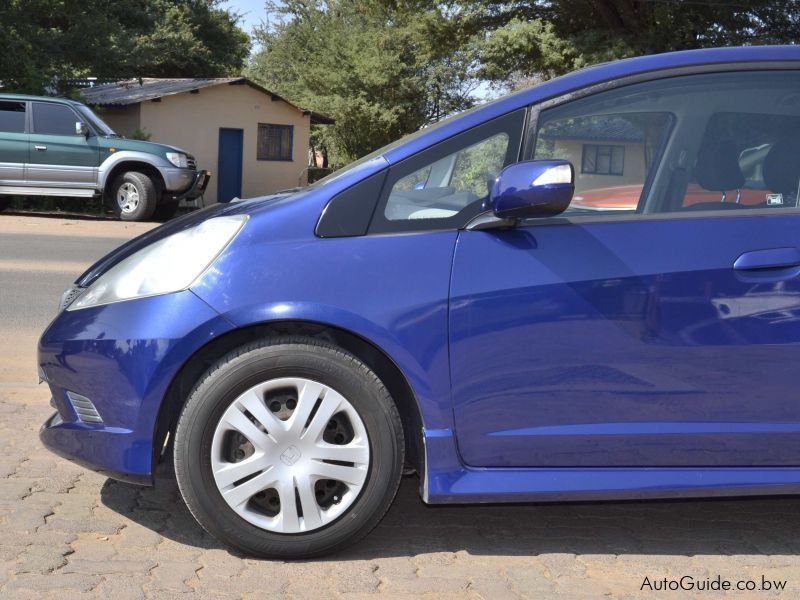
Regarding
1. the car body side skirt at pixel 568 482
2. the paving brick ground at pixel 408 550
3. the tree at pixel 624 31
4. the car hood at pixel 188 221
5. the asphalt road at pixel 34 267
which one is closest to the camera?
the paving brick ground at pixel 408 550

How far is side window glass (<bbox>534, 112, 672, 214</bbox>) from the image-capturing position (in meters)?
3.60

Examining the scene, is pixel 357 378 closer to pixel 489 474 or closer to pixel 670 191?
Answer: pixel 489 474

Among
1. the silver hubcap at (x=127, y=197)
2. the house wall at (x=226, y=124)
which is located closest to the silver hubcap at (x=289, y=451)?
the silver hubcap at (x=127, y=197)

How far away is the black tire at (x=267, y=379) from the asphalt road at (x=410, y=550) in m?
0.10

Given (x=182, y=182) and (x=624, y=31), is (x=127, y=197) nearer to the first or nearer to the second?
(x=182, y=182)

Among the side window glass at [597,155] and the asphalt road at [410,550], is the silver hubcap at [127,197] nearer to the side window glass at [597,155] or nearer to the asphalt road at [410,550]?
the asphalt road at [410,550]

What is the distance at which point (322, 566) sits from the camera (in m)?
3.52

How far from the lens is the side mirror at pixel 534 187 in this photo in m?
3.36

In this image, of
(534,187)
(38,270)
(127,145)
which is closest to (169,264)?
(534,187)

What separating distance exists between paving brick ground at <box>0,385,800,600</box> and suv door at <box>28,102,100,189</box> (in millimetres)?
15433

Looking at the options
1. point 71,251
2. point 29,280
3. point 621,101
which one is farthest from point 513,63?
point 621,101

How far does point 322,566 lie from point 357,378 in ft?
2.14

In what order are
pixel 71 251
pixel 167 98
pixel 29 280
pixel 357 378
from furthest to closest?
pixel 167 98, pixel 71 251, pixel 29 280, pixel 357 378

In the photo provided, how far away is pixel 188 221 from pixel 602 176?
58.8 inches
